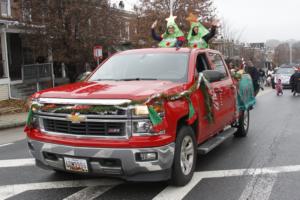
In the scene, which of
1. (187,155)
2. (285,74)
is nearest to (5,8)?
(285,74)

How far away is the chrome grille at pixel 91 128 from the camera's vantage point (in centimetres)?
489

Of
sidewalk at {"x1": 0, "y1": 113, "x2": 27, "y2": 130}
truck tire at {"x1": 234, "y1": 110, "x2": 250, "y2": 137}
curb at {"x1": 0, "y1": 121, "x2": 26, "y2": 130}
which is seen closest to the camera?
truck tire at {"x1": 234, "y1": 110, "x2": 250, "y2": 137}

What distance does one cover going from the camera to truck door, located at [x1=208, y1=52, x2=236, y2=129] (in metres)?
6.85

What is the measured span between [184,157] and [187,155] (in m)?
0.13

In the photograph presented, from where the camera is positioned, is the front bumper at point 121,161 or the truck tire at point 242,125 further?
the truck tire at point 242,125

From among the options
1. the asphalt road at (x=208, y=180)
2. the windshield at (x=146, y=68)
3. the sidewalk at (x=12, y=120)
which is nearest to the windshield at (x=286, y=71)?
the sidewalk at (x=12, y=120)

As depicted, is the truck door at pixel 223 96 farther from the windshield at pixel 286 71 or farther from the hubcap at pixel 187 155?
the windshield at pixel 286 71

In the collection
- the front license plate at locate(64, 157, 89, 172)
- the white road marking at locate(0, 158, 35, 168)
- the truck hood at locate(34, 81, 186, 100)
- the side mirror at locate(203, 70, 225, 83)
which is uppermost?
the side mirror at locate(203, 70, 225, 83)

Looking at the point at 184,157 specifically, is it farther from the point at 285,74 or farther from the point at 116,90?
the point at 285,74

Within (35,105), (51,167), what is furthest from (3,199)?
(35,105)

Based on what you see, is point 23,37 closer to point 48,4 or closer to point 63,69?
point 48,4

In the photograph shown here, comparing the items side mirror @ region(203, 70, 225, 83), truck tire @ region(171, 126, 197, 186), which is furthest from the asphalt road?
side mirror @ region(203, 70, 225, 83)

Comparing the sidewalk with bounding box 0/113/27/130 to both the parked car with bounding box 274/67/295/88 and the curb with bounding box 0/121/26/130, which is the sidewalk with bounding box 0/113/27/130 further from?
the parked car with bounding box 274/67/295/88

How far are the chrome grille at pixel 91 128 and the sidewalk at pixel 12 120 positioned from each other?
8376 mm
